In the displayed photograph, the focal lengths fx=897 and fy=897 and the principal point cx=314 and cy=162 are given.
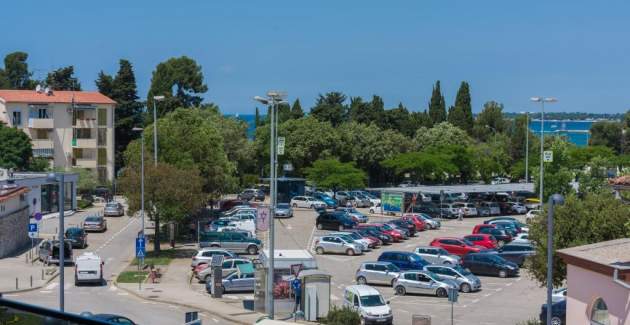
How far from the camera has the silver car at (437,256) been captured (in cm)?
4788

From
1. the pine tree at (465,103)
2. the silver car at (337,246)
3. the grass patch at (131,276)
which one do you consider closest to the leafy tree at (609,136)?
the pine tree at (465,103)

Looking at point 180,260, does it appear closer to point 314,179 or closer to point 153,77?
point 314,179

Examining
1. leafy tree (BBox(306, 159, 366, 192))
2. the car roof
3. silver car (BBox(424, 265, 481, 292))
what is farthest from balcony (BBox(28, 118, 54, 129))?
the car roof

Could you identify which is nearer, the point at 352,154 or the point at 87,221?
the point at 87,221

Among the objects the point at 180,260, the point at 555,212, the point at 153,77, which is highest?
the point at 153,77

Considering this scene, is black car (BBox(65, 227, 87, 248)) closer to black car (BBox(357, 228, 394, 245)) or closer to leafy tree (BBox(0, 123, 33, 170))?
black car (BBox(357, 228, 394, 245))

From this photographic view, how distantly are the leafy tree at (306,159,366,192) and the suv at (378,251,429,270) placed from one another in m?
39.6

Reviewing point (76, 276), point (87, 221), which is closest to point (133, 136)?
point (87, 221)

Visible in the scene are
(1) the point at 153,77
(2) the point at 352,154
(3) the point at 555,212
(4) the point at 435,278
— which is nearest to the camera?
(3) the point at 555,212

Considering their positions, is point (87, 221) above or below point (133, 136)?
below

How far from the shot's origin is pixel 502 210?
80375mm

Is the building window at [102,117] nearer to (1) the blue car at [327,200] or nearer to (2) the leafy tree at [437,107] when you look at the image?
(1) the blue car at [327,200]

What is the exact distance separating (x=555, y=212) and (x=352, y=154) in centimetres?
6999

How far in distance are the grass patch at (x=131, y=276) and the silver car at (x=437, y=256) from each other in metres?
14.8
